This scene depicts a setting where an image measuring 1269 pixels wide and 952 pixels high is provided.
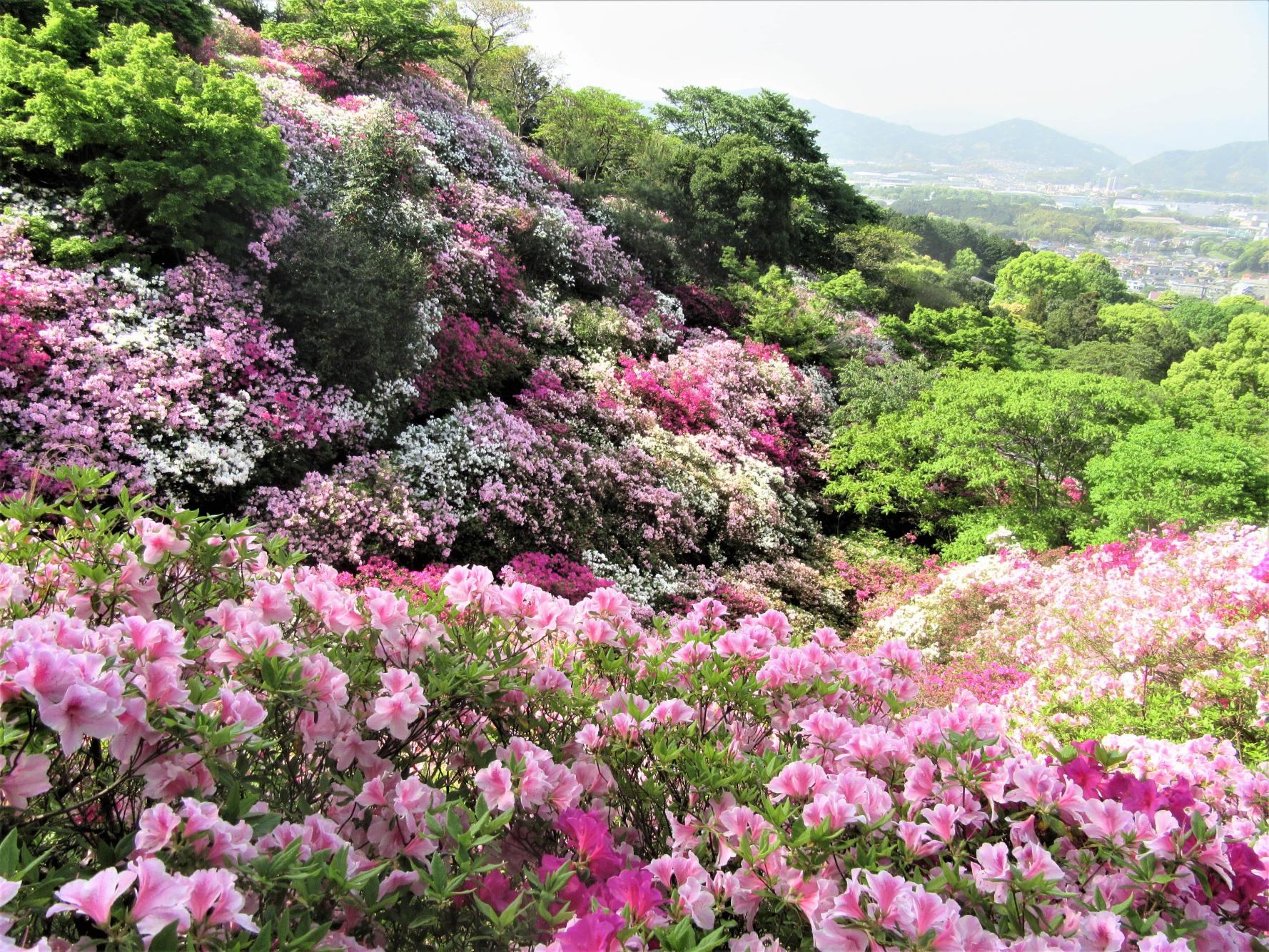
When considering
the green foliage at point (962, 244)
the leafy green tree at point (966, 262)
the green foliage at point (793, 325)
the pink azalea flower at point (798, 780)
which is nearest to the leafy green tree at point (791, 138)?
the green foliage at point (793, 325)

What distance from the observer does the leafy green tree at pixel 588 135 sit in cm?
1895


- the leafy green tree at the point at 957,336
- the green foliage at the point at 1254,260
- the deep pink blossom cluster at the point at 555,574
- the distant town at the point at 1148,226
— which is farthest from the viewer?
the green foliage at the point at 1254,260

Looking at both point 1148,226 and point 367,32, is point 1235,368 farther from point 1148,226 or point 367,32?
point 1148,226

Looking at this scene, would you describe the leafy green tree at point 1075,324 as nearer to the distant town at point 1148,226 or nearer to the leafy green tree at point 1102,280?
the leafy green tree at point 1102,280

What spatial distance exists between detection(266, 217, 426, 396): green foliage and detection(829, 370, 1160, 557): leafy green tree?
6201 mm

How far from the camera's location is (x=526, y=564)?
228 inches

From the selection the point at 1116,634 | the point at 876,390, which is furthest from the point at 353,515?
the point at 876,390

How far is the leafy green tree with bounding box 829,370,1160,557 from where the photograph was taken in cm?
830

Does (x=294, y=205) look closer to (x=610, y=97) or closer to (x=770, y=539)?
(x=770, y=539)

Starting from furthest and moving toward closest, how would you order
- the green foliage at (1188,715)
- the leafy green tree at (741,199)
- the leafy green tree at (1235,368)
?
the leafy green tree at (1235,368), the leafy green tree at (741,199), the green foliage at (1188,715)

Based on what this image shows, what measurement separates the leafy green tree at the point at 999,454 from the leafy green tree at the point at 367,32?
10.7 meters

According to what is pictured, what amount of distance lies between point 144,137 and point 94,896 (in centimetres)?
674

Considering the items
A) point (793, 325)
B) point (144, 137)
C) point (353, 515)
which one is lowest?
point (353, 515)

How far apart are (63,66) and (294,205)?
1.95 metres
